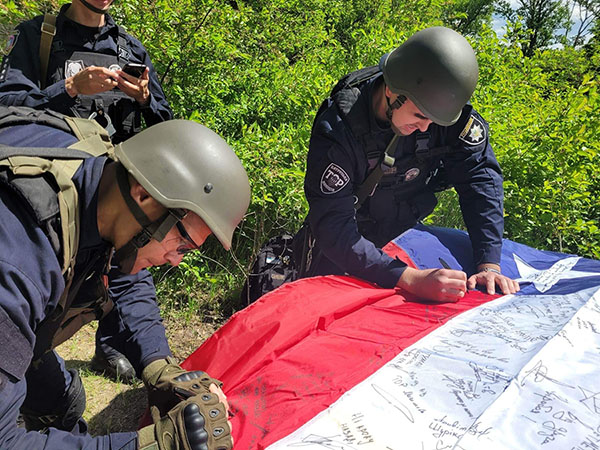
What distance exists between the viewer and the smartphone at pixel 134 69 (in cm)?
237

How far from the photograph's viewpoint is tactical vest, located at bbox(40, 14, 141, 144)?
8.25 feet

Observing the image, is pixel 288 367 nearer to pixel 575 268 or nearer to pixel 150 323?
pixel 150 323

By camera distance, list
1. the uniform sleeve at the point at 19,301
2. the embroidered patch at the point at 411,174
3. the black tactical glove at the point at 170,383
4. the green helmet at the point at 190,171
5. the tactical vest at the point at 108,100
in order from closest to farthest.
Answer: the uniform sleeve at the point at 19,301 < the green helmet at the point at 190,171 < the black tactical glove at the point at 170,383 < the tactical vest at the point at 108,100 < the embroidered patch at the point at 411,174

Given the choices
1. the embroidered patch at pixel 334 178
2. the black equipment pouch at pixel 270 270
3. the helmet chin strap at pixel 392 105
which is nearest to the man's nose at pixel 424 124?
the helmet chin strap at pixel 392 105

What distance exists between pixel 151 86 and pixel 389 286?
1.71 meters

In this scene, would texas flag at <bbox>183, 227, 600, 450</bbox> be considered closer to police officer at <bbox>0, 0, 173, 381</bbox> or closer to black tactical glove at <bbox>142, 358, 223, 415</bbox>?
black tactical glove at <bbox>142, 358, 223, 415</bbox>

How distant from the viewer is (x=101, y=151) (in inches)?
56.5

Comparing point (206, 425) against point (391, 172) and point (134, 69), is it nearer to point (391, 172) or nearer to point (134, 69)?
point (391, 172)

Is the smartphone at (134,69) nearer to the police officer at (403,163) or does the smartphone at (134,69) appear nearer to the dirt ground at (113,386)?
the police officer at (403,163)

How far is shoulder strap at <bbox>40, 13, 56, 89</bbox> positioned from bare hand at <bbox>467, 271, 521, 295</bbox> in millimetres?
2425

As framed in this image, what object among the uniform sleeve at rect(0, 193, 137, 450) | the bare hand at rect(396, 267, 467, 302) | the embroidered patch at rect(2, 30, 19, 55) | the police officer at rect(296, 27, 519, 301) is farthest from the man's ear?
the embroidered patch at rect(2, 30, 19, 55)

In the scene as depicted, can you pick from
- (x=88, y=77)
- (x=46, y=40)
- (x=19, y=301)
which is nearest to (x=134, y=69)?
(x=88, y=77)

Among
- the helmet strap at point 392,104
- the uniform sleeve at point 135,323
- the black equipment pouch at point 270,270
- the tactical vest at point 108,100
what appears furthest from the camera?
the black equipment pouch at point 270,270

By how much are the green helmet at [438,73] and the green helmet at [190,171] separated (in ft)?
3.54
